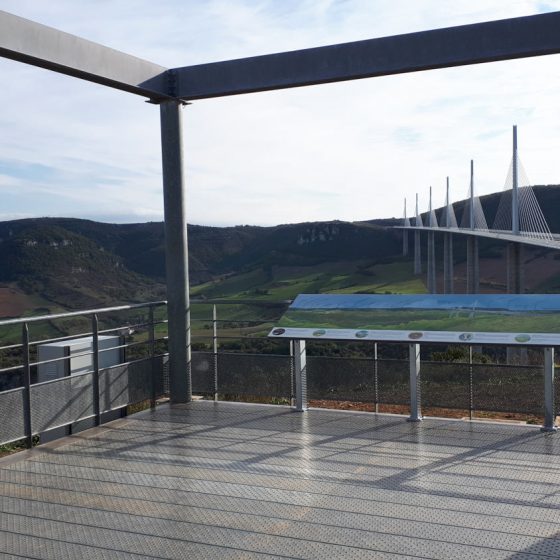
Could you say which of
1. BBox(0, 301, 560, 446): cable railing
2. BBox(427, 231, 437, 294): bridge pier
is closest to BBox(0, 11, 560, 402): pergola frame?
BBox(0, 301, 560, 446): cable railing

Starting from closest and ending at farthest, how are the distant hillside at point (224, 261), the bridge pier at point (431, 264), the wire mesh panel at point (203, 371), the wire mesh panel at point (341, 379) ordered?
the wire mesh panel at point (341, 379) → the wire mesh panel at point (203, 371) → the distant hillside at point (224, 261) → the bridge pier at point (431, 264)

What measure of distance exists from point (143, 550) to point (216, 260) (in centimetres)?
6115

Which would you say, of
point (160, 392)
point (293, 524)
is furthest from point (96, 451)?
point (293, 524)

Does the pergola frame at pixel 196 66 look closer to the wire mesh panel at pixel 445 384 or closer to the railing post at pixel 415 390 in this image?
the railing post at pixel 415 390

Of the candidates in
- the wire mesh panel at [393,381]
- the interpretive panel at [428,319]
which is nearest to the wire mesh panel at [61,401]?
the interpretive panel at [428,319]

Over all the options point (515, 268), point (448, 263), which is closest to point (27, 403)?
point (515, 268)

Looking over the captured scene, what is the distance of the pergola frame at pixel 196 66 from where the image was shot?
21.0 ft

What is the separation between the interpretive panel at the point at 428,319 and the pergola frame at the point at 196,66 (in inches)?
54.0

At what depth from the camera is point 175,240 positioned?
810cm

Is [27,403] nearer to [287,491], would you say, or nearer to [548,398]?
[287,491]

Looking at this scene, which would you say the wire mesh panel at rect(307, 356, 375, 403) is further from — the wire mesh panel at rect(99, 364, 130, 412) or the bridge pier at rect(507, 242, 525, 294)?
the bridge pier at rect(507, 242, 525, 294)

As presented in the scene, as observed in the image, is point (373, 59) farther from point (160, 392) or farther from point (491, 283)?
point (491, 283)

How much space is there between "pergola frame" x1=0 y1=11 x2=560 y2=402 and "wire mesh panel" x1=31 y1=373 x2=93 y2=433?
129 centimetres

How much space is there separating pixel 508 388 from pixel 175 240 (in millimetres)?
3646
